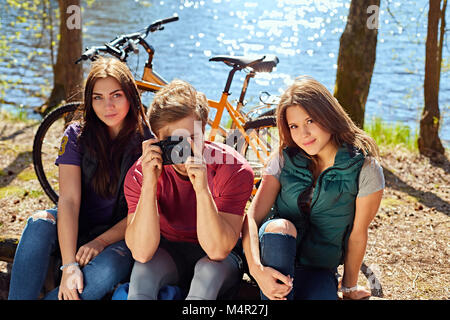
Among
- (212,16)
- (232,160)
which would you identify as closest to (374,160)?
(232,160)

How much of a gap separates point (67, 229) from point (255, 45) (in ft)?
34.5

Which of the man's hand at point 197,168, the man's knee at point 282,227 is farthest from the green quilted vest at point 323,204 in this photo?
the man's hand at point 197,168

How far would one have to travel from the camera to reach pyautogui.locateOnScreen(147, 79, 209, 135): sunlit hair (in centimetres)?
200

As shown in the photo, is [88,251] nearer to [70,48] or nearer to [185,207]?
[185,207]

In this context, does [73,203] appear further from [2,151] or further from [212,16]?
[212,16]

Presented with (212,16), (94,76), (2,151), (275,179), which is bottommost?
(2,151)

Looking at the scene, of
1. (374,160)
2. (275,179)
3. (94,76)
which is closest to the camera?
(374,160)

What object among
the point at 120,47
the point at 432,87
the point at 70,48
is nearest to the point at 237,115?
the point at 120,47

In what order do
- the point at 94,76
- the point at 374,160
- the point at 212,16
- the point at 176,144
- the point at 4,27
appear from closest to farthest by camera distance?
the point at 176,144
the point at 374,160
the point at 94,76
the point at 4,27
the point at 212,16

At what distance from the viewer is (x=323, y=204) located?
2094mm

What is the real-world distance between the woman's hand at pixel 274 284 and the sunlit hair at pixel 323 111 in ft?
1.97

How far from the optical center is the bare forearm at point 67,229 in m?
2.17

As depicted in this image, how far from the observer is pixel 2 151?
4.70 m
